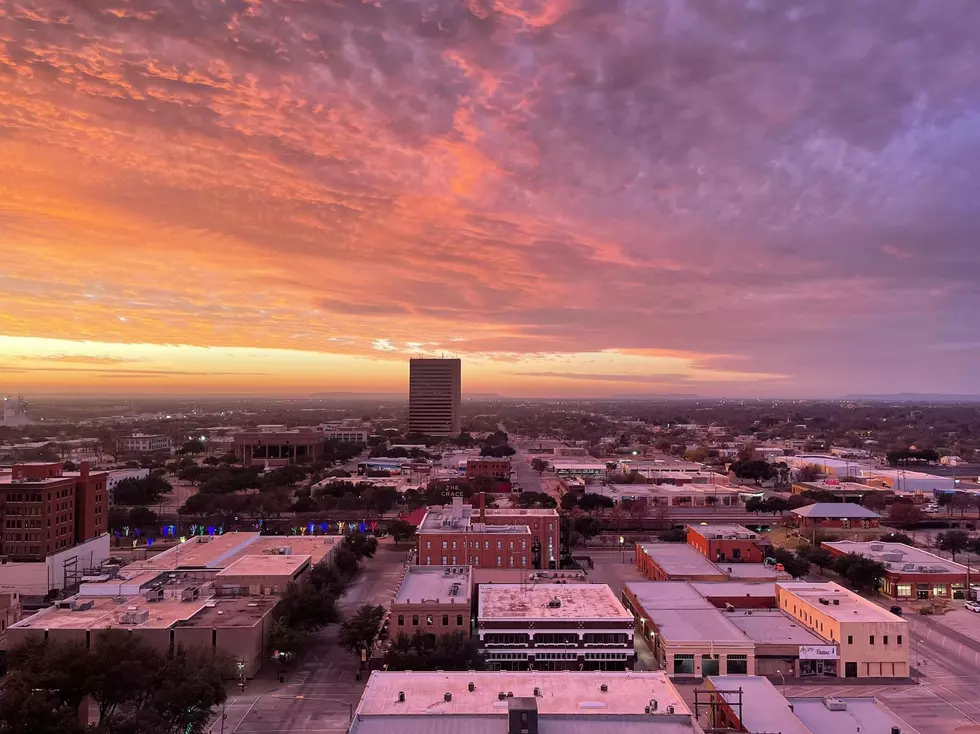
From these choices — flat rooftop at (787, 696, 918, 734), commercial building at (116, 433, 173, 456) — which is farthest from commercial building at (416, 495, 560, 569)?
commercial building at (116, 433, 173, 456)

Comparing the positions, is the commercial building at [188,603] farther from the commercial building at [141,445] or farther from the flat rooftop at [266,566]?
the commercial building at [141,445]

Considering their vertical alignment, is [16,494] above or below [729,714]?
above

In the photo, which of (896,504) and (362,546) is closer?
(362,546)

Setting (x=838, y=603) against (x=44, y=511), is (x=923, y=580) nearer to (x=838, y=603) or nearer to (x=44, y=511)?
(x=838, y=603)

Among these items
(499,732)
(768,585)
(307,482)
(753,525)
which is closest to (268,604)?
(499,732)

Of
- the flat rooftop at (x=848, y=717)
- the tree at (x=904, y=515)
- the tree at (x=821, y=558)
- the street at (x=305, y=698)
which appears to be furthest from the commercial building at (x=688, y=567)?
the tree at (x=904, y=515)

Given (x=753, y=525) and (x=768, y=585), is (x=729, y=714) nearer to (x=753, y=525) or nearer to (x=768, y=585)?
(x=768, y=585)

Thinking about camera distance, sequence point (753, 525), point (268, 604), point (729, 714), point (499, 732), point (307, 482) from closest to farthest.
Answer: point (499, 732)
point (729, 714)
point (268, 604)
point (753, 525)
point (307, 482)
